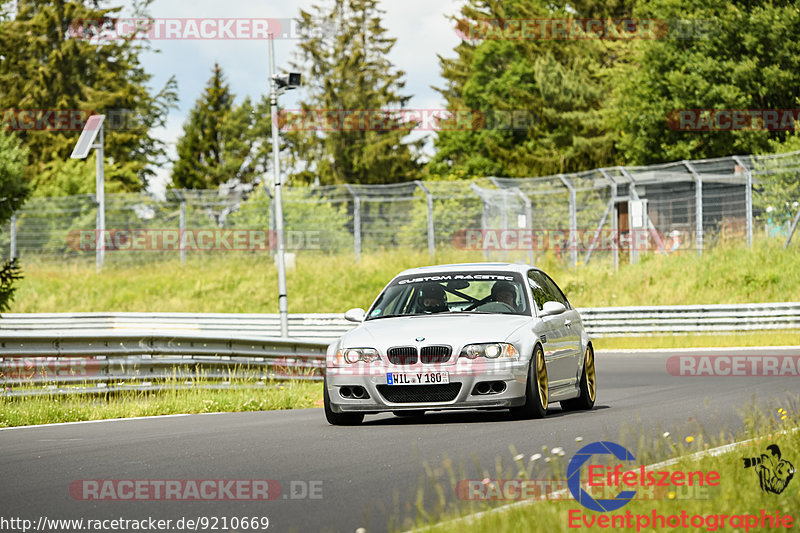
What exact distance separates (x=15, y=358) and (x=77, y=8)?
57964mm

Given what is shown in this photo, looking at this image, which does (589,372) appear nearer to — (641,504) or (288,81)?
(641,504)

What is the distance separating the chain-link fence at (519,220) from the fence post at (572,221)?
4 centimetres

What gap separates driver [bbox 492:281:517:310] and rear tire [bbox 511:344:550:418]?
0.90 meters

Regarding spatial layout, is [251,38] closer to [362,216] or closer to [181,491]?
[362,216]

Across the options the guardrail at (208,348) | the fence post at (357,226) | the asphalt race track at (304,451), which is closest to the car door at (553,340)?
the asphalt race track at (304,451)

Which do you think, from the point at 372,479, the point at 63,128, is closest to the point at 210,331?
the point at 372,479

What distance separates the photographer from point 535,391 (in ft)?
36.2

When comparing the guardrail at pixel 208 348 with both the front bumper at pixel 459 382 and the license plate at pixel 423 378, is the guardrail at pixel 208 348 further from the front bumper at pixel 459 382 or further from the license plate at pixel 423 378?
the license plate at pixel 423 378

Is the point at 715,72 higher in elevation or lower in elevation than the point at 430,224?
higher

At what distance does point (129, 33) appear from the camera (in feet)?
231

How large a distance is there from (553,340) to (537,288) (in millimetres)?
962

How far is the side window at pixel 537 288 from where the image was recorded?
1224 centimetres

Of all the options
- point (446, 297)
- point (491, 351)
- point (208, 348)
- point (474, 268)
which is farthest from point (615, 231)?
point (491, 351)

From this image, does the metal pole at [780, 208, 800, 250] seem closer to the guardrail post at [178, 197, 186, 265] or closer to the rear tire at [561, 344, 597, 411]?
the guardrail post at [178, 197, 186, 265]
